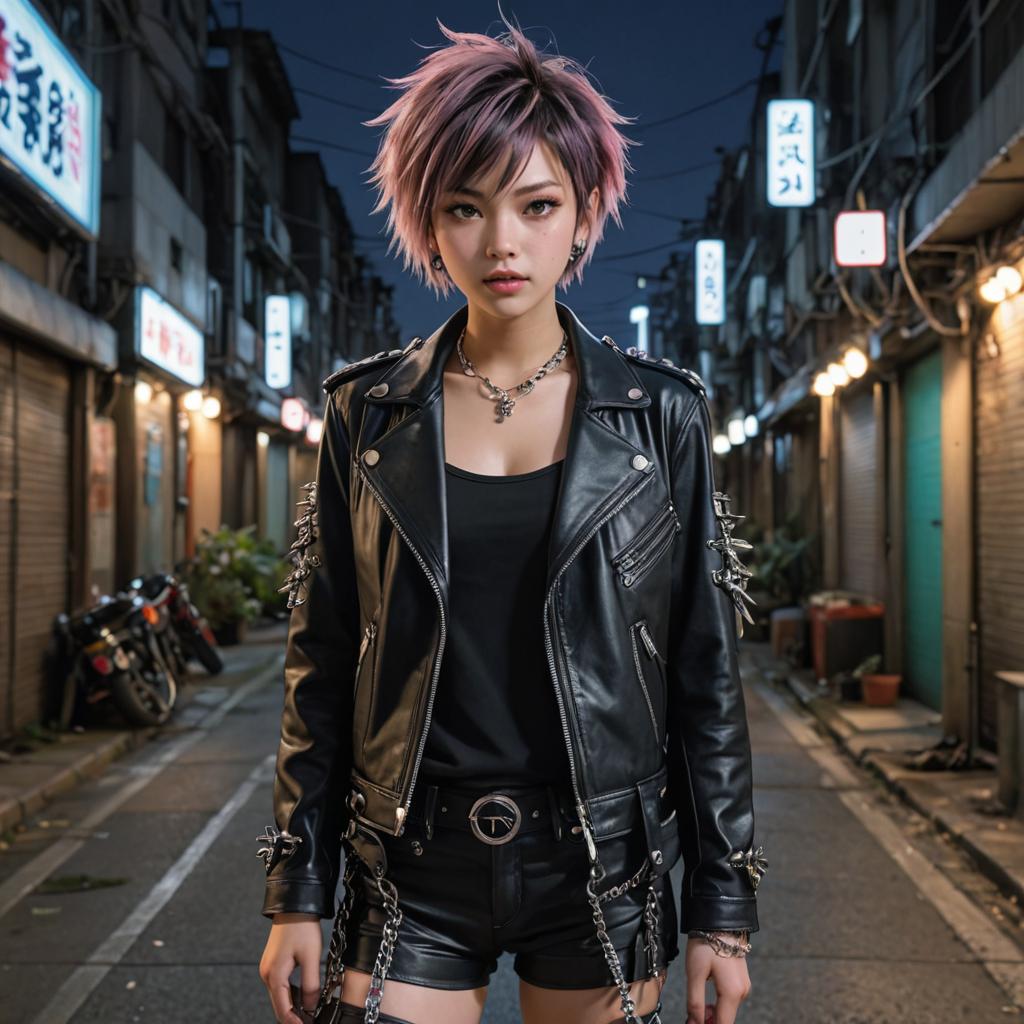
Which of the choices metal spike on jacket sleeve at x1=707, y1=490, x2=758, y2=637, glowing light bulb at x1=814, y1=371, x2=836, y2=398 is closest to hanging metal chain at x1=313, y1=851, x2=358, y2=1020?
metal spike on jacket sleeve at x1=707, y1=490, x2=758, y2=637

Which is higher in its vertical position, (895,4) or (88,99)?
(895,4)

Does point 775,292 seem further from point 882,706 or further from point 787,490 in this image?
point 882,706

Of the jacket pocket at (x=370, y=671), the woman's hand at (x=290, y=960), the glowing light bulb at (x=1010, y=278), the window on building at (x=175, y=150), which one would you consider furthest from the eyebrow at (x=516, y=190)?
the window on building at (x=175, y=150)

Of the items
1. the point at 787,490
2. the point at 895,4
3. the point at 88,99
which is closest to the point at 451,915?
the point at 88,99

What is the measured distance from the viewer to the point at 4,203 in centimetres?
1002

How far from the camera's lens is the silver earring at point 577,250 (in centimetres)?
227

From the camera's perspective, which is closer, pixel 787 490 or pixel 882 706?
pixel 882 706

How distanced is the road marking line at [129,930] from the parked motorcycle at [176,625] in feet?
13.3

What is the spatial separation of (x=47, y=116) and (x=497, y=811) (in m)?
9.04

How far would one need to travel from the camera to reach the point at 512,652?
2.06 meters

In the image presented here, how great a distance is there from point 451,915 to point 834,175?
15.7 m

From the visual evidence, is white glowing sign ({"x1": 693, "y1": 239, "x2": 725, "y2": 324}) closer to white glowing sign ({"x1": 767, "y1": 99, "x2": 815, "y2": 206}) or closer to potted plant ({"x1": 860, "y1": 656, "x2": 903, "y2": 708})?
white glowing sign ({"x1": 767, "y1": 99, "x2": 815, "y2": 206})

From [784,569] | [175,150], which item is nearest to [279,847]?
[784,569]

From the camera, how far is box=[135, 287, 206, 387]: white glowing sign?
44.8 feet
